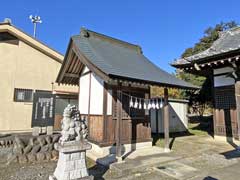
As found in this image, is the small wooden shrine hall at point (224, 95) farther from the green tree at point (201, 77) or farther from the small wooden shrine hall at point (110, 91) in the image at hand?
the green tree at point (201, 77)

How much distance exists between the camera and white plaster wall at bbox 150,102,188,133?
42.3ft

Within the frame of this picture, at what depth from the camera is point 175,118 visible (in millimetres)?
13586

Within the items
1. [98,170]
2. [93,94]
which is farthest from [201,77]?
[98,170]

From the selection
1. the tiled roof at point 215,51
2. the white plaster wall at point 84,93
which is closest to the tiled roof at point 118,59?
the tiled roof at point 215,51

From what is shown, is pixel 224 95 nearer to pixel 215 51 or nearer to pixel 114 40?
pixel 215 51

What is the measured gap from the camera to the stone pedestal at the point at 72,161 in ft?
13.3

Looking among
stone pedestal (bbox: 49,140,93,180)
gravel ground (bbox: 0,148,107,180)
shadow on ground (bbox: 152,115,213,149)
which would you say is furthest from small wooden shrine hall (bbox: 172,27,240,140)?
stone pedestal (bbox: 49,140,93,180)

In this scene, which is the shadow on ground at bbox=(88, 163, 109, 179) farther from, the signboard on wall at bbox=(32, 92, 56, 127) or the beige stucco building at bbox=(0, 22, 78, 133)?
the beige stucco building at bbox=(0, 22, 78, 133)

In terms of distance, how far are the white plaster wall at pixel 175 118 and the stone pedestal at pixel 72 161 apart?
30.1 feet

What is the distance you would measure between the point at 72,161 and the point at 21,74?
34.1ft

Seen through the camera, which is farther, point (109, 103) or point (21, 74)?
point (21, 74)

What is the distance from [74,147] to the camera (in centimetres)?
416

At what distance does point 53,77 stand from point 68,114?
34.1ft

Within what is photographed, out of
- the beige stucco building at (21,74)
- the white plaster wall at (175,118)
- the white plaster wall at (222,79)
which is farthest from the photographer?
the white plaster wall at (175,118)
